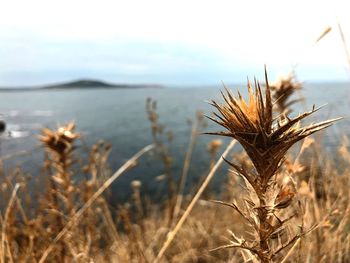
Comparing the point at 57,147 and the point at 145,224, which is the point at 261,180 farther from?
the point at 145,224

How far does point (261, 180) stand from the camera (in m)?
0.78

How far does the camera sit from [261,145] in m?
0.73

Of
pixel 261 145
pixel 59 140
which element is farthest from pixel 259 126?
pixel 59 140

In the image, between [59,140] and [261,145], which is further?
[59,140]

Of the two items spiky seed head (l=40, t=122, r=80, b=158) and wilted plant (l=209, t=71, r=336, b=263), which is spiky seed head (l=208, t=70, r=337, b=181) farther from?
spiky seed head (l=40, t=122, r=80, b=158)

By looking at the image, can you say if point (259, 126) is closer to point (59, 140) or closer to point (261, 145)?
point (261, 145)

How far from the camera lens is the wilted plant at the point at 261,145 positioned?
2.28 ft

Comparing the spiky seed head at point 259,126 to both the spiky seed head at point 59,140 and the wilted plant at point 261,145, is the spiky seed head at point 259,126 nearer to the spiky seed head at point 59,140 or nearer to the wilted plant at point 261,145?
the wilted plant at point 261,145

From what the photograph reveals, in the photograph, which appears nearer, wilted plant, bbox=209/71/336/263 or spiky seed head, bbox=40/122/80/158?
wilted plant, bbox=209/71/336/263

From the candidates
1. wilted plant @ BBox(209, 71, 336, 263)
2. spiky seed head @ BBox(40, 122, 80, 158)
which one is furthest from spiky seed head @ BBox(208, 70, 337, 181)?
spiky seed head @ BBox(40, 122, 80, 158)

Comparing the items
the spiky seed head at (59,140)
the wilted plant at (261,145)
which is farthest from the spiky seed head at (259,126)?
the spiky seed head at (59,140)

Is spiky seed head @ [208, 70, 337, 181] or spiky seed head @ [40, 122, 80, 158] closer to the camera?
spiky seed head @ [208, 70, 337, 181]

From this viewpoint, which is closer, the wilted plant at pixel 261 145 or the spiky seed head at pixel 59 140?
the wilted plant at pixel 261 145

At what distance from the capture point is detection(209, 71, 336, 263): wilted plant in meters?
0.70
